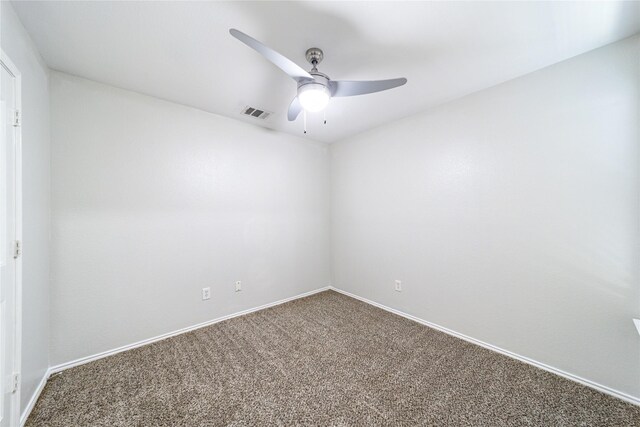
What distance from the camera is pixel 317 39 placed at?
1.59 m

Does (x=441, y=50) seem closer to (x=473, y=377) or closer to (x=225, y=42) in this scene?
(x=225, y=42)

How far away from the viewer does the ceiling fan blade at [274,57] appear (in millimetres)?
1142

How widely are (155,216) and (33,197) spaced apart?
32.9 inches

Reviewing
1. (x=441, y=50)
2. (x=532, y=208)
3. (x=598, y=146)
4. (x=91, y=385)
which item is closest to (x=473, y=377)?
(x=532, y=208)

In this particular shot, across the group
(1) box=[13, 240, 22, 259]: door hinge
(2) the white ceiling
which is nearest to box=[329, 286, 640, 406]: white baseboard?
(2) the white ceiling

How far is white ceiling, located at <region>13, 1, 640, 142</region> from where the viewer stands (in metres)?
1.38

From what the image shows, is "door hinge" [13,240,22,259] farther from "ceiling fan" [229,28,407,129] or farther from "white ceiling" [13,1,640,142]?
"ceiling fan" [229,28,407,129]

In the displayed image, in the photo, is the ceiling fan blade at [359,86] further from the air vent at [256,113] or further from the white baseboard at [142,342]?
the white baseboard at [142,342]

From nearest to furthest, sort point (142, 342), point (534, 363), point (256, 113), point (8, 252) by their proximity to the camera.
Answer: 1. point (8, 252)
2. point (534, 363)
3. point (142, 342)
4. point (256, 113)

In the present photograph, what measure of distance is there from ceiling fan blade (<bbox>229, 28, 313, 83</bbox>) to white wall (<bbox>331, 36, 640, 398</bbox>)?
176 centimetres

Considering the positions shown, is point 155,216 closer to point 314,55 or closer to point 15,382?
point 15,382

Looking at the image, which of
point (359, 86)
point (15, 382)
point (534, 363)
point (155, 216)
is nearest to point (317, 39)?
point (359, 86)

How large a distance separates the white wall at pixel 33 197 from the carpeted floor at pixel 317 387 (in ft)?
1.02

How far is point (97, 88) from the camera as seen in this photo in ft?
6.82
